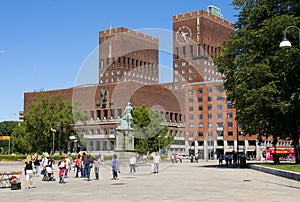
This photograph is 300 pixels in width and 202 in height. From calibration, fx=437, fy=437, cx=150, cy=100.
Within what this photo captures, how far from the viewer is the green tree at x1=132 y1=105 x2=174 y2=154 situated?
83.9m

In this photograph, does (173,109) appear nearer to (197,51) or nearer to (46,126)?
(197,51)

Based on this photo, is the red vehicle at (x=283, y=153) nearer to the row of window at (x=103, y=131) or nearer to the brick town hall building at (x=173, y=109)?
the brick town hall building at (x=173, y=109)

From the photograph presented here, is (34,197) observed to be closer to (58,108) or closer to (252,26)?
(252,26)

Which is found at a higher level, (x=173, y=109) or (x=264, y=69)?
(x=173, y=109)

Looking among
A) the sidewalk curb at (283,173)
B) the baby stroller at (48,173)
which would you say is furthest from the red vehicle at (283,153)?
the baby stroller at (48,173)

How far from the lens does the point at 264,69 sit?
39.5 metres

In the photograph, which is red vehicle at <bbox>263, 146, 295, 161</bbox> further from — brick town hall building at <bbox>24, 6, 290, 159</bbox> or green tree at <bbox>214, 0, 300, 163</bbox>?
green tree at <bbox>214, 0, 300, 163</bbox>

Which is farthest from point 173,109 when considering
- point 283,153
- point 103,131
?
point 283,153

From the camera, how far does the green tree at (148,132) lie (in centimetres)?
8389

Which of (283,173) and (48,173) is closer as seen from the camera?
(48,173)

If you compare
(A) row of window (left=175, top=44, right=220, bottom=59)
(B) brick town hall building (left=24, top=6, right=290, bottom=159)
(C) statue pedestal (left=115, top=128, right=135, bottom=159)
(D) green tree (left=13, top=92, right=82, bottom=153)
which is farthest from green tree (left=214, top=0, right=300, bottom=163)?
(A) row of window (left=175, top=44, right=220, bottom=59)

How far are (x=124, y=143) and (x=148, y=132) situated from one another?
116 ft

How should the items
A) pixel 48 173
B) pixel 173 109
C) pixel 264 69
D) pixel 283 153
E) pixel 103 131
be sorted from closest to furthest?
pixel 48 173
pixel 264 69
pixel 283 153
pixel 173 109
pixel 103 131

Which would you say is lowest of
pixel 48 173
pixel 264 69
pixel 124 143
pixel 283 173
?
pixel 283 173
